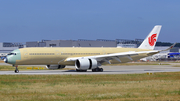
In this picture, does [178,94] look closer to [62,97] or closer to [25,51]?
[62,97]

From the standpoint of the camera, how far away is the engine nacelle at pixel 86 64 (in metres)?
42.8

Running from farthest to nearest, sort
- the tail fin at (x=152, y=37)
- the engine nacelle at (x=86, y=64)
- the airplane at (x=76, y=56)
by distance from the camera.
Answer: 1. the tail fin at (x=152, y=37)
2. the engine nacelle at (x=86, y=64)
3. the airplane at (x=76, y=56)

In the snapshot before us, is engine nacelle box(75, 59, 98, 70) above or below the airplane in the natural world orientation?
below

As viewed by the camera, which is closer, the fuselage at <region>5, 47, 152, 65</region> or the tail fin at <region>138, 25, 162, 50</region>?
the fuselage at <region>5, 47, 152, 65</region>

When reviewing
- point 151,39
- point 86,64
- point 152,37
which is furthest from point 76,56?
point 152,37

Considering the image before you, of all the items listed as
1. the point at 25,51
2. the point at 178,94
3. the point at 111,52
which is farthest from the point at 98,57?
the point at 178,94

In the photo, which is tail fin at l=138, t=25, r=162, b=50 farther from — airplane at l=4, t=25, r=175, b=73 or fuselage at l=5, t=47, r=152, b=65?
fuselage at l=5, t=47, r=152, b=65

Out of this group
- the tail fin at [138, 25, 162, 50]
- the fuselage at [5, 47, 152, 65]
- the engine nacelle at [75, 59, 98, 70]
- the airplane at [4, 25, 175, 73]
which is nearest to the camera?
the fuselage at [5, 47, 152, 65]

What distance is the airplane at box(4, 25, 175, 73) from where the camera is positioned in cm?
4247

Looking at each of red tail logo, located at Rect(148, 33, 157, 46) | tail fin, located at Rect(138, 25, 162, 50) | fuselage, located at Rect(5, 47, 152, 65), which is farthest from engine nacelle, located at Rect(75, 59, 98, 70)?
red tail logo, located at Rect(148, 33, 157, 46)

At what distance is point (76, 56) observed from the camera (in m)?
46.5

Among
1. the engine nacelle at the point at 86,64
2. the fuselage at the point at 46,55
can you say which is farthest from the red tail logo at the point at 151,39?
the engine nacelle at the point at 86,64

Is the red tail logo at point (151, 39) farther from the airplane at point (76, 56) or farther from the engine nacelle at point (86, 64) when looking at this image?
the engine nacelle at point (86, 64)

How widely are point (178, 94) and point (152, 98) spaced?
2859 mm
